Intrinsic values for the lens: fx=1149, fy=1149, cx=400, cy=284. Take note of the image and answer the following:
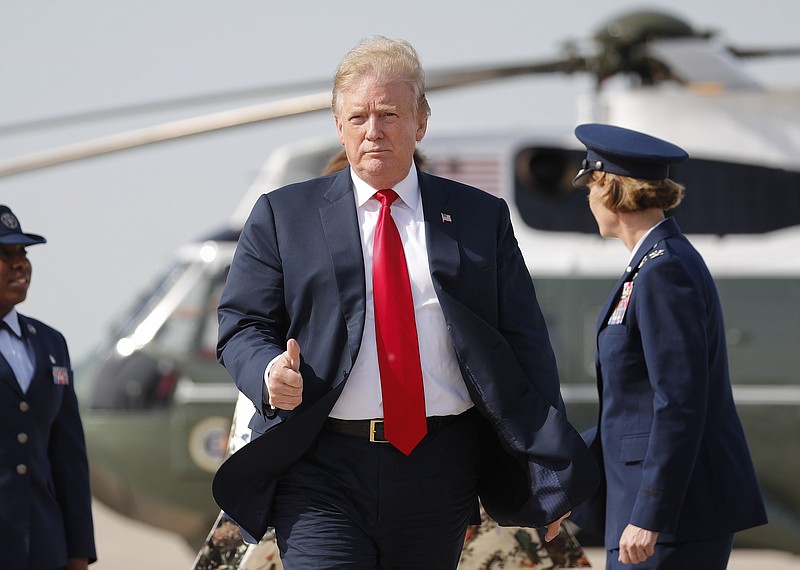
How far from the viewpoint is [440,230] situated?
8.09ft

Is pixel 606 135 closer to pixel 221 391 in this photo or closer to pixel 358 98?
pixel 358 98

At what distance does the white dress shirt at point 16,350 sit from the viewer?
3.18 metres

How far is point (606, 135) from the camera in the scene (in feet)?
10.1

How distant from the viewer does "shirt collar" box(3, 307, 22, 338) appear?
10.6 ft

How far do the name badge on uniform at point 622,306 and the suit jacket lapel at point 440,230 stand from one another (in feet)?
2.03

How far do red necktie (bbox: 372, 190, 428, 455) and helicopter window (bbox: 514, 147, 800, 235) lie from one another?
4.70 metres

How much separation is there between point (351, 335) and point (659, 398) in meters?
0.85

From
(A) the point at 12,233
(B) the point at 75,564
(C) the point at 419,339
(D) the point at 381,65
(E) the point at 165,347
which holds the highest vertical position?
(D) the point at 381,65

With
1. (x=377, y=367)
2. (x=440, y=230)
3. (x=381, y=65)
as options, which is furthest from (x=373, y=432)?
(x=381, y=65)

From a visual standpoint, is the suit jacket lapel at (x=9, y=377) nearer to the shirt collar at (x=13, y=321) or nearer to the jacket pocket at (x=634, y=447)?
the shirt collar at (x=13, y=321)

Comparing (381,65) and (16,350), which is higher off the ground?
(381,65)

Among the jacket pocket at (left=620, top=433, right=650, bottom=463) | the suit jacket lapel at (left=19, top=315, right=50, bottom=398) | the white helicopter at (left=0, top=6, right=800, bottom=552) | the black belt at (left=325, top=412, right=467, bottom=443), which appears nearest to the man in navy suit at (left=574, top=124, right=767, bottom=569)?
the jacket pocket at (left=620, top=433, right=650, bottom=463)

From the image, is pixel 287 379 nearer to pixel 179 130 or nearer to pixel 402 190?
pixel 402 190

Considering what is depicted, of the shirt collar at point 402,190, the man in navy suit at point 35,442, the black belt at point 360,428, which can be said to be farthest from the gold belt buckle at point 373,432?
the man in navy suit at point 35,442
